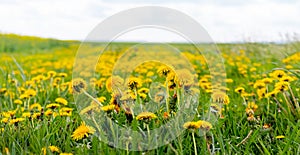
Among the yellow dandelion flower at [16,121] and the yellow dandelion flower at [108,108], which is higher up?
the yellow dandelion flower at [108,108]

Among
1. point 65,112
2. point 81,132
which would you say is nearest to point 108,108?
point 81,132

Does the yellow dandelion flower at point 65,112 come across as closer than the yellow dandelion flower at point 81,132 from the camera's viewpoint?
No

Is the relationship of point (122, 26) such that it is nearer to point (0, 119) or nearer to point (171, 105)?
point (171, 105)

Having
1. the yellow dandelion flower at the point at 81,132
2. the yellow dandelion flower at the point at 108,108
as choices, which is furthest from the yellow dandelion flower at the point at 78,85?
the yellow dandelion flower at the point at 81,132

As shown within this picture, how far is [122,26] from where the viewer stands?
6.76 ft

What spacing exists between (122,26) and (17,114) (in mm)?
892

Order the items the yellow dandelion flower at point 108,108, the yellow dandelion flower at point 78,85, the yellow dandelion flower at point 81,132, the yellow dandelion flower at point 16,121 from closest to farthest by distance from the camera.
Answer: the yellow dandelion flower at point 81,132, the yellow dandelion flower at point 108,108, the yellow dandelion flower at point 16,121, the yellow dandelion flower at point 78,85

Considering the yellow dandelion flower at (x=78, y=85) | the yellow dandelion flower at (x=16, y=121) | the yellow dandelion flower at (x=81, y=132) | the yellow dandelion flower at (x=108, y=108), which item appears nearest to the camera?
the yellow dandelion flower at (x=81, y=132)

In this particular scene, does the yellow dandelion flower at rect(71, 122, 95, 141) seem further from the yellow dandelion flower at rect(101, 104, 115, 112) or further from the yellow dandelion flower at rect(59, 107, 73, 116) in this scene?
the yellow dandelion flower at rect(59, 107, 73, 116)

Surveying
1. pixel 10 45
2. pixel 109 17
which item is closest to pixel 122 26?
pixel 109 17

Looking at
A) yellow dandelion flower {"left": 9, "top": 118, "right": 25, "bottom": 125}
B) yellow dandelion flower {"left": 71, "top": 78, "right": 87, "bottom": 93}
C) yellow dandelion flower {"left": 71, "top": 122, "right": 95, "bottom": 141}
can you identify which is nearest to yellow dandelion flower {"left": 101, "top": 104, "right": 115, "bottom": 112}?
yellow dandelion flower {"left": 71, "top": 122, "right": 95, "bottom": 141}

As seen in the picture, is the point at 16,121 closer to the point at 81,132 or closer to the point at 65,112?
the point at 65,112

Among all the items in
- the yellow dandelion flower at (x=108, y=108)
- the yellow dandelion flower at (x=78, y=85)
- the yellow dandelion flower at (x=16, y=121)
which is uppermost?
the yellow dandelion flower at (x=78, y=85)

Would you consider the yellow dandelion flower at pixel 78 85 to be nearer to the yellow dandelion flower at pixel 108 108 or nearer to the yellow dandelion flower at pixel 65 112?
the yellow dandelion flower at pixel 65 112
